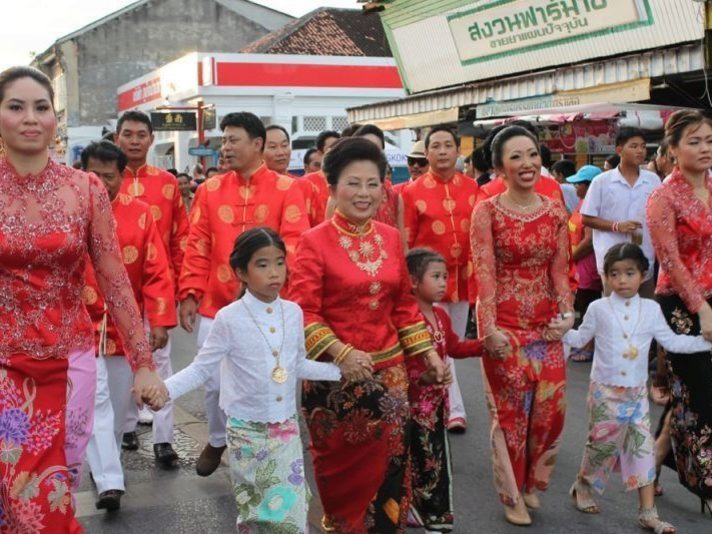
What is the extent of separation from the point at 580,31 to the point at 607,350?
38.5ft

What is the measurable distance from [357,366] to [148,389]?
0.86 metres

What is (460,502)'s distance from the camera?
219 inches

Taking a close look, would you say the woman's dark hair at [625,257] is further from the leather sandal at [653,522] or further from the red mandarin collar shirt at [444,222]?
the red mandarin collar shirt at [444,222]

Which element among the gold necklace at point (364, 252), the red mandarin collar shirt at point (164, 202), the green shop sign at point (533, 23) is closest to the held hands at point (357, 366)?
the gold necklace at point (364, 252)

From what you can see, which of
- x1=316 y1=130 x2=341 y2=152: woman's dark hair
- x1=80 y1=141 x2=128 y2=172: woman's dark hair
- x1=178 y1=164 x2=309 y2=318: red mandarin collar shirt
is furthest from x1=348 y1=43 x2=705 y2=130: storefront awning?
x1=80 y1=141 x2=128 y2=172: woman's dark hair

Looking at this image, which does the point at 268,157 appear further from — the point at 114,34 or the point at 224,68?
the point at 114,34

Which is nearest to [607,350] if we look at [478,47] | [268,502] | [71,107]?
[268,502]

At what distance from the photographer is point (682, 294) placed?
512 cm

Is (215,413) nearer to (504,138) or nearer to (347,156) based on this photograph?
(347,156)

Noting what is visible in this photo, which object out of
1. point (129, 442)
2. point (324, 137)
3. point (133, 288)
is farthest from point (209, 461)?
point (324, 137)


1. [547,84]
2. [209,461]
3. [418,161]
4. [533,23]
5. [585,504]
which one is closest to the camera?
[585,504]

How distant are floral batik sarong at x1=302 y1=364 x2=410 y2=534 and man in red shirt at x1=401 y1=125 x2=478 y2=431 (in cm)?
268

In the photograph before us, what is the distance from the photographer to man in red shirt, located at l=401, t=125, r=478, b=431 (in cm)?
714

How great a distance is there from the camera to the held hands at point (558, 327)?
5078 mm
